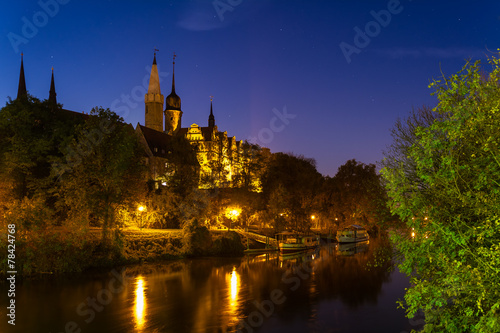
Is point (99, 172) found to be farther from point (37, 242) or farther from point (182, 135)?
point (182, 135)

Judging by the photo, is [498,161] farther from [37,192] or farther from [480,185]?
[37,192]

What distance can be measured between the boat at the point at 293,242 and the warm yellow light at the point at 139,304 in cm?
2599

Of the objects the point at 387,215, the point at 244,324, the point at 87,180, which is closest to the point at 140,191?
the point at 87,180

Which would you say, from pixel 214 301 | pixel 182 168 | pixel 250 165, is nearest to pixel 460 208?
pixel 214 301

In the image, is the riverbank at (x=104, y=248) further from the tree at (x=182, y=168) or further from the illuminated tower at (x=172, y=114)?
the illuminated tower at (x=172, y=114)

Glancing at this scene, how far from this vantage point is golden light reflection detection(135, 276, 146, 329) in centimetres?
2172

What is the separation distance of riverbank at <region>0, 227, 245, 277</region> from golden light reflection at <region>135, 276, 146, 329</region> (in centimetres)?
699

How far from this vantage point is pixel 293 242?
56.3 metres

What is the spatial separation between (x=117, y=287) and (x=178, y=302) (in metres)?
6.01

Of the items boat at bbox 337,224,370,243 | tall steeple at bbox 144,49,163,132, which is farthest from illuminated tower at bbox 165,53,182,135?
boat at bbox 337,224,370,243

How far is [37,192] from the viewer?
40375 millimetres

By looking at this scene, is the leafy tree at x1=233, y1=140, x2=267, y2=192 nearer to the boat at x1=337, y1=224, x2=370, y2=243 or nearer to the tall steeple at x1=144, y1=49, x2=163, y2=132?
the boat at x1=337, y1=224, x2=370, y2=243

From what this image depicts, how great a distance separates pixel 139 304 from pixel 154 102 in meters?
93.5

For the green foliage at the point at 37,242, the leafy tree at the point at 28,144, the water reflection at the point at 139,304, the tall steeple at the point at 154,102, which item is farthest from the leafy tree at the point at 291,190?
the tall steeple at the point at 154,102
